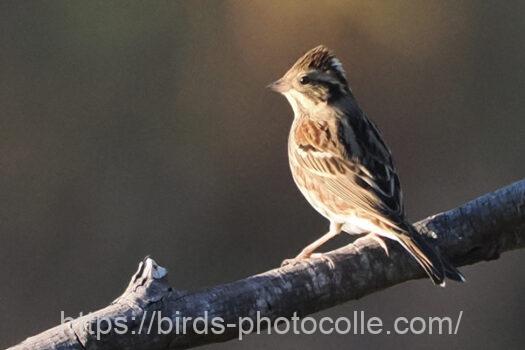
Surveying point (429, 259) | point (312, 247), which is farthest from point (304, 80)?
point (429, 259)

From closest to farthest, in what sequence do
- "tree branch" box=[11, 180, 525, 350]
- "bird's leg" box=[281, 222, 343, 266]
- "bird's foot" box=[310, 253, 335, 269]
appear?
1. "tree branch" box=[11, 180, 525, 350]
2. "bird's foot" box=[310, 253, 335, 269]
3. "bird's leg" box=[281, 222, 343, 266]

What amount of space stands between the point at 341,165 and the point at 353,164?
0.06 meters

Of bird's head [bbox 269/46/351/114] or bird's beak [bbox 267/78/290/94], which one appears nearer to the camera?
bird's head [bbox 269/46/351/114]

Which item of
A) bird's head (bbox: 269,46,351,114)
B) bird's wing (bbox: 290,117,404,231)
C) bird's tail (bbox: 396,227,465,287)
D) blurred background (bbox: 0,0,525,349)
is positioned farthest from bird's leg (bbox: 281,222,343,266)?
blurred background (bbox: 0,0,525,349)

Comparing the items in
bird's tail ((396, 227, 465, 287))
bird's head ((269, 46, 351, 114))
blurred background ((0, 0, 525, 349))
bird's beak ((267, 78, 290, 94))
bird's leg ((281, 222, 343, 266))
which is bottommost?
bird's tail ((396, 227, 465, 287))

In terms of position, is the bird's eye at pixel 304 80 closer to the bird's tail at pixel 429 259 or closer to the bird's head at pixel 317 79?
the bird's head at pixel 317 79

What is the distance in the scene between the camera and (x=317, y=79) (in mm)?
5957

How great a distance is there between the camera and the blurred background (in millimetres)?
9258

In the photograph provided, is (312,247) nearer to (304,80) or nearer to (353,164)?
(353,164)

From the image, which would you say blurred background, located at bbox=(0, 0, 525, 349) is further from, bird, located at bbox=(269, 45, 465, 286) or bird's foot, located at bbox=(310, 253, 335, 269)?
bird's foot, located at bbox=(310, 253, 335, 269)

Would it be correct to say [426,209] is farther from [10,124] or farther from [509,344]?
[10,124]

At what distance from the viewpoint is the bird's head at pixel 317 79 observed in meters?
5.92

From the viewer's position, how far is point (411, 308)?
9000mm

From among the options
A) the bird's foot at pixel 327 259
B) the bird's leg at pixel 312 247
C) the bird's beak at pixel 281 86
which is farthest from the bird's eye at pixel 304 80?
the bird's foot at pixel 327 259
